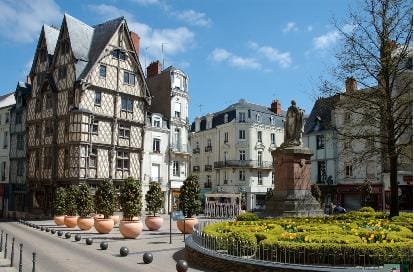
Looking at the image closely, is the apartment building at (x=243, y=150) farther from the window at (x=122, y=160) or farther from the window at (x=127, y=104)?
the window at (x=127, y=104)

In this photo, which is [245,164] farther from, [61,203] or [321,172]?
[61,203]

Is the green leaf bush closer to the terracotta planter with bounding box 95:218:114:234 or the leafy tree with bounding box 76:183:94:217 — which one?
the leafy tree with bounding box 76:183:94:217

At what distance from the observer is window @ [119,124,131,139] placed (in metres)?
42.7

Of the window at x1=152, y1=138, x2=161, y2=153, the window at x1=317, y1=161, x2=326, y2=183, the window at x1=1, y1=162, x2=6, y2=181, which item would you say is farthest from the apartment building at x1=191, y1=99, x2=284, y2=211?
the window at x1=1, y1=162, x2=6, y2=181

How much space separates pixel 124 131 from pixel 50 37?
12.6 meters

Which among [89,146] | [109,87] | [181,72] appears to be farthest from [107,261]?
[181,72]

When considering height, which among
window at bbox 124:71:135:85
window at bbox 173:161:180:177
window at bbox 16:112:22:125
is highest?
window at bbox 124:71:135:85

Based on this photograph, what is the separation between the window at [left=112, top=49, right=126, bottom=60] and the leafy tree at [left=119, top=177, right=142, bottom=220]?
20744 millimetres

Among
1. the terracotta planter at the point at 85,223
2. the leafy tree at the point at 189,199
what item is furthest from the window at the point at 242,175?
the leafy tree at the point at 189,199

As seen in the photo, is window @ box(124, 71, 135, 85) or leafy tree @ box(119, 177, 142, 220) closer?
leafy tree @ box(119, 177, 142, 220)

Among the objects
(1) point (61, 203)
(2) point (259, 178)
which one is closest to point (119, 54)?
(1) point (61, 203)

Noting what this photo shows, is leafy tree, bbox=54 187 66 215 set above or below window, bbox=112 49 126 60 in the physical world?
below

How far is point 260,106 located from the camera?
6309cm

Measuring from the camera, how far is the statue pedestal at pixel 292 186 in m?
20.3
